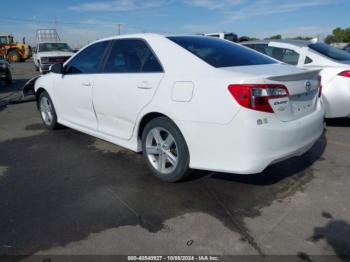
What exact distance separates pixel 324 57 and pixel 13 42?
35747mm

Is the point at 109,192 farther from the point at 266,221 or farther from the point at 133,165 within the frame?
the point at 266,221

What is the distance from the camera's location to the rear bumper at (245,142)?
9.57ft

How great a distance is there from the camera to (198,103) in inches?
122

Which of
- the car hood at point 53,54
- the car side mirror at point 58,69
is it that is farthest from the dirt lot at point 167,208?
the car hood at point 53,54

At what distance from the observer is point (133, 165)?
432cm

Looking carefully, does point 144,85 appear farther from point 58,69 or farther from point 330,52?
point 330,52

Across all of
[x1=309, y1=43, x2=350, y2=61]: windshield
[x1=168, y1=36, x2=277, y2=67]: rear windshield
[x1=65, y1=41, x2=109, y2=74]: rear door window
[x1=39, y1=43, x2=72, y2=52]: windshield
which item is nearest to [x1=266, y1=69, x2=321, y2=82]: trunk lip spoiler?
[x1=168, y1=36, x2=277, y2=67]: rear windshield

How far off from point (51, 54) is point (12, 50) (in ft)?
71.0

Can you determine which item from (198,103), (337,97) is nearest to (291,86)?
(198,103)

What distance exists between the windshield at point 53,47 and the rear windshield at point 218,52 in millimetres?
14607

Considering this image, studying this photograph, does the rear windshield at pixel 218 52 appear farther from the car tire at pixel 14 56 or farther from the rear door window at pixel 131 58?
the car tire at pixel 14 56

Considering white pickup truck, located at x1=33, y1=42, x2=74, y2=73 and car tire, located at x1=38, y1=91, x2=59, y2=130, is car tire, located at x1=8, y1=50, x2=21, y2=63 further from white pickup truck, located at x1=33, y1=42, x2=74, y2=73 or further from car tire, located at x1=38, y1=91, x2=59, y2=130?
car tire, located at x1=38, y1=91, x2=59, y2=130

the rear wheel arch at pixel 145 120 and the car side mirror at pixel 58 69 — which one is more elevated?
the car side mirror at pixel 58 69

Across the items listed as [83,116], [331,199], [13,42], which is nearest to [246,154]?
[331,199]
